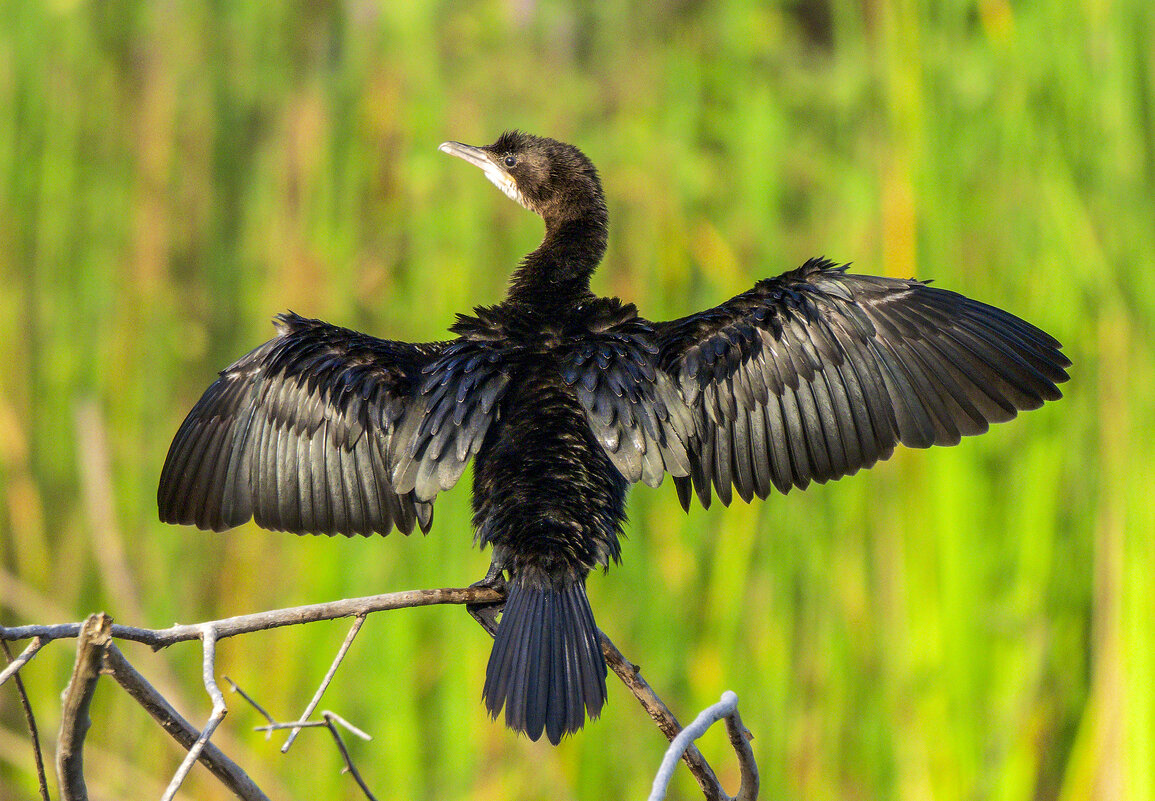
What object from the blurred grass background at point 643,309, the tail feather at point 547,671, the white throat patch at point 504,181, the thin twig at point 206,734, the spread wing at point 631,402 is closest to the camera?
the thin twig at point 206,734

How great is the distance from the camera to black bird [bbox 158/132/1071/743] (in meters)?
1.95

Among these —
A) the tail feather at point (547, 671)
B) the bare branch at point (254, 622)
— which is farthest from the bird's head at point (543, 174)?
the bare branch at point (254, 622)

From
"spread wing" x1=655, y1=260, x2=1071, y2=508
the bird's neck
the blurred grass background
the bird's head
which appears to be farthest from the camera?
the blurred grass background

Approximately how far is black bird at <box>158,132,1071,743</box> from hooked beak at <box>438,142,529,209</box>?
66 centimetres

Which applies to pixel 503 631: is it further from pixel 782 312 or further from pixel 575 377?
pixel 782 312

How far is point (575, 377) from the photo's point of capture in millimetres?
1970

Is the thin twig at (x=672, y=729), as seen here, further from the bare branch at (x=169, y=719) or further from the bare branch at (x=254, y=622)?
the bare branch at (x=169, y=719)

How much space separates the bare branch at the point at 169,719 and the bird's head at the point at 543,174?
63.1 inches

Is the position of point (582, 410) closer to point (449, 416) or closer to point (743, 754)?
point (449, 416)

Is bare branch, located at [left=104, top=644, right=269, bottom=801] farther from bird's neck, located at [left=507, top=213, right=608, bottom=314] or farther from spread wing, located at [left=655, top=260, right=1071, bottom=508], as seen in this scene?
bird's neck, located at [left=507, top=213, right=608, bottom=314]

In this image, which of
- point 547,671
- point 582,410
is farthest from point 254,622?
point 582,410

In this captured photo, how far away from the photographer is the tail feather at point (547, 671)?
5.61 ft

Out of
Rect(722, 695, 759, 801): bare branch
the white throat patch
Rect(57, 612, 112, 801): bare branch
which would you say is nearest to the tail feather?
Rect(722, 695, 759, 801): bare branch

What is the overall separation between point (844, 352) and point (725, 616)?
1392 millimetres
